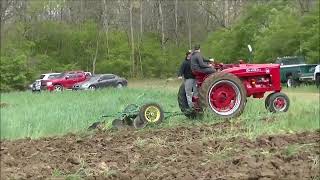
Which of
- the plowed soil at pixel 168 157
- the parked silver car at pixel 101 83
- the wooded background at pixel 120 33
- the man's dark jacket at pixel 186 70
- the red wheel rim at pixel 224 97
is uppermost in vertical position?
the wooded background at pixel 120 33

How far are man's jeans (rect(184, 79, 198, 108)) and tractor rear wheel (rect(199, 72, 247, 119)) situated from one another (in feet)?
1.55

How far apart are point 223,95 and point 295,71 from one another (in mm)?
19471

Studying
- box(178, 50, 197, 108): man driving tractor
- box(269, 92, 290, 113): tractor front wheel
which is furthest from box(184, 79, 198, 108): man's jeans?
box(269, 92, 290, 113): tractor front wheel

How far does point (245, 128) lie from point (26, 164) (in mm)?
4036

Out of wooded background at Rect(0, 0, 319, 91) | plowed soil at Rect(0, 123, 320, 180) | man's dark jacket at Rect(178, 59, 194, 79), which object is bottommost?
plowed soil at Rect(0, 123, 320, 180)

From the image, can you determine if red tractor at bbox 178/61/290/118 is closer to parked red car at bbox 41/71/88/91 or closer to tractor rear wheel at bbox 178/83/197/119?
tractor rear wheel at bbox 178/83/197/119

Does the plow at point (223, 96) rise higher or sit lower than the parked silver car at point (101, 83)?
higher

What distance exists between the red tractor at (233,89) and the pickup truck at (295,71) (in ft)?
57.3

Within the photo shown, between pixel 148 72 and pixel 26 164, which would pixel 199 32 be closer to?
pixel 148 72

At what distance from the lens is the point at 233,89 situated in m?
12.4

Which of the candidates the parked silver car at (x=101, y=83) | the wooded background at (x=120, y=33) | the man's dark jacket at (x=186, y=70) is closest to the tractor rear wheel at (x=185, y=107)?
the man's dark jacket at (x=186, y=70)

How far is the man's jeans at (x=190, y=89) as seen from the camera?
41.5ft

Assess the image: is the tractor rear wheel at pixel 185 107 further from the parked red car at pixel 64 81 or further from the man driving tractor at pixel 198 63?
the parked red car at pixel 64 81

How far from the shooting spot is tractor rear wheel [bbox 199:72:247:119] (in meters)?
12.1
